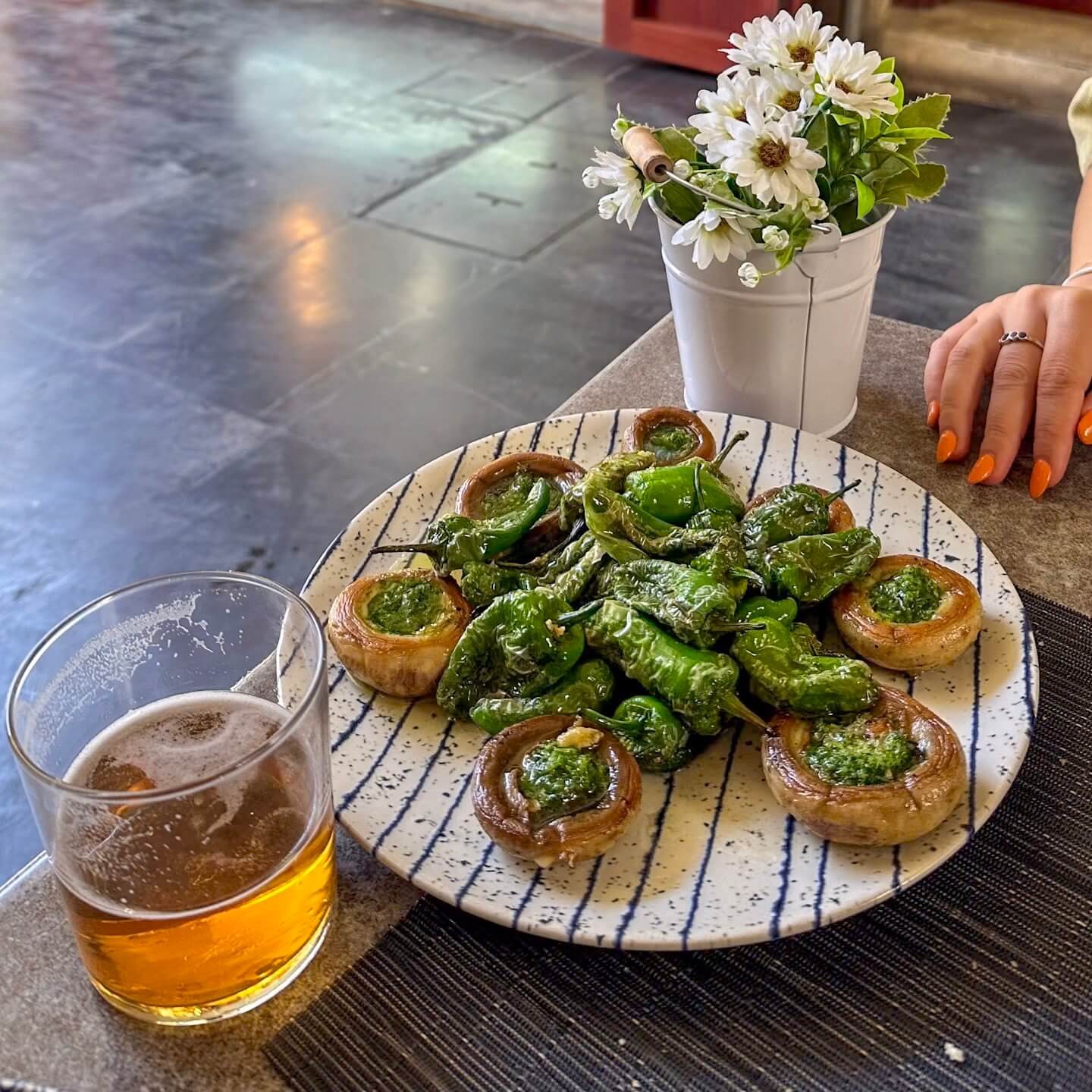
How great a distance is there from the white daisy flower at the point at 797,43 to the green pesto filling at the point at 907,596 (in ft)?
1.57

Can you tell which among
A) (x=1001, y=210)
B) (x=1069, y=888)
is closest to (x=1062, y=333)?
(x=1069, y=888)

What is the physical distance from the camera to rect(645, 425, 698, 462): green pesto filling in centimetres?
121

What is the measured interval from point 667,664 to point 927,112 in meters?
0.66

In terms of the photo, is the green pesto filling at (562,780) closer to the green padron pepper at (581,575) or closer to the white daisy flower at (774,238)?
the green padron pepper at (581,575)

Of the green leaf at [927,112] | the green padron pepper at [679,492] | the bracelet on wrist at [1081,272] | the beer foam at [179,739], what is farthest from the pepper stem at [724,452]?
the bracelet on wrist at [1081,272]

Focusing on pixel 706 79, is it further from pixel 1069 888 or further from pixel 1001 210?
pixel 1069 888

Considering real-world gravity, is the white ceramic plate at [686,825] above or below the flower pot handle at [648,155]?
below

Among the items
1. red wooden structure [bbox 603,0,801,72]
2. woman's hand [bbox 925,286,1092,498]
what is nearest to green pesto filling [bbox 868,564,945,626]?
woman's hand [bbox 925,286,1092,498]

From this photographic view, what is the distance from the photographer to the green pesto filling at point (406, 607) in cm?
100

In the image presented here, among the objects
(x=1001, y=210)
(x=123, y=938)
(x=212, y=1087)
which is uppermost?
(x=123, y=938)

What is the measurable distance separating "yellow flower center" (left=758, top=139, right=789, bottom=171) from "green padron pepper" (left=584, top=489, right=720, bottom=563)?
342 millimetres

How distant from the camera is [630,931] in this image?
2.58ft

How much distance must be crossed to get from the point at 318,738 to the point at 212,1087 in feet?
0.75

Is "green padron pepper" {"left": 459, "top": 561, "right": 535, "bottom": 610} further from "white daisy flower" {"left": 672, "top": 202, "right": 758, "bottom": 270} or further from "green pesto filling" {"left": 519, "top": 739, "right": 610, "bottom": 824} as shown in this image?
"white daisy flower" {"left": 672, "top": 202, "right": 758, "bottom": 270}
